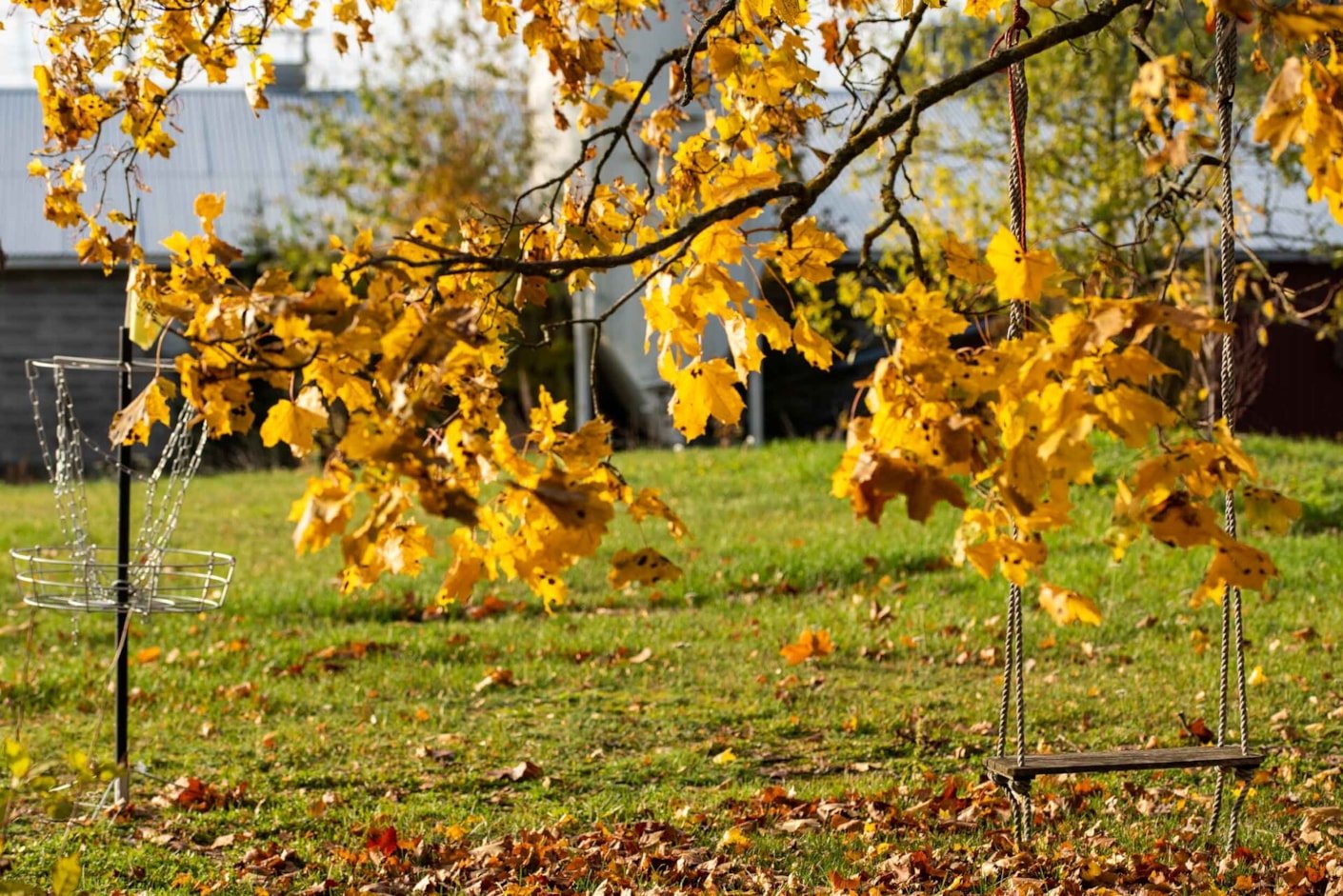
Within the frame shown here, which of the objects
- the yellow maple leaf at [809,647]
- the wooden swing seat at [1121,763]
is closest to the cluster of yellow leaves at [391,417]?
the wooden swing seat at [1121,763]

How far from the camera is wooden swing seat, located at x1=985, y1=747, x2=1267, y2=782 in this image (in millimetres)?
3730

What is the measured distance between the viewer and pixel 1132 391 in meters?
2.23

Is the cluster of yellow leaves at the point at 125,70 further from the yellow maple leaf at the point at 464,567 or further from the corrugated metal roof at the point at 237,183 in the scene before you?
the corrugated metal roof at the point at 237,183

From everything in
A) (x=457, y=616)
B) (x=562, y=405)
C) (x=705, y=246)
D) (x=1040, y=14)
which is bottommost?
(x=457, y=616)

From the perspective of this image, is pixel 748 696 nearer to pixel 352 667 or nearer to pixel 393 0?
pixel 352 667

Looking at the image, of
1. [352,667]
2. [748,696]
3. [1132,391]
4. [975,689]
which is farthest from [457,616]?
[1132,391]

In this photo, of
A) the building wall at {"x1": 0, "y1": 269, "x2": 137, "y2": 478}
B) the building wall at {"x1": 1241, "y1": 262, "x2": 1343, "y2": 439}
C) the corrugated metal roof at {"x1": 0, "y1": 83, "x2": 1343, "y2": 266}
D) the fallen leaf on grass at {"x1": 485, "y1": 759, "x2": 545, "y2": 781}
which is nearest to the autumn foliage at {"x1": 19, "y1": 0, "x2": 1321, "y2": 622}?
the fallen leaf on grass at {"x1": 485, "y1": 759, "x2": 545, "y2": 781}

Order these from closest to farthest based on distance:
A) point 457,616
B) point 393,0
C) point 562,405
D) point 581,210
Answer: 1. point 562,405
2. point 581,210
3. point 393,0
4. point 457,616

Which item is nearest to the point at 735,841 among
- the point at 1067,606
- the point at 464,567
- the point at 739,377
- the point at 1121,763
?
the point at 1121,763

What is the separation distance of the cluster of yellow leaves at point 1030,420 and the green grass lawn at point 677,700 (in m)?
2.00

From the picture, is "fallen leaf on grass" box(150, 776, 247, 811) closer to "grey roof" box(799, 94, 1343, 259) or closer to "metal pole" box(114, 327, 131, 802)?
"metal pole" box(114, 327, 131, 802)

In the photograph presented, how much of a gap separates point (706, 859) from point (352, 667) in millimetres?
3120

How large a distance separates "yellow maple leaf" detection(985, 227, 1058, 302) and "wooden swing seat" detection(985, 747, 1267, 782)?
5.36 feet

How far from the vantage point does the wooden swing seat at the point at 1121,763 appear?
3730mm
